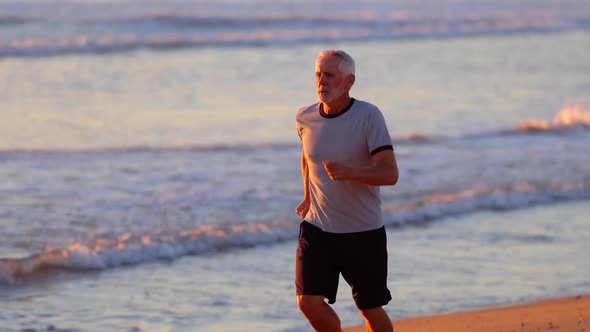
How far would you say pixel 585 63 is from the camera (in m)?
26.0

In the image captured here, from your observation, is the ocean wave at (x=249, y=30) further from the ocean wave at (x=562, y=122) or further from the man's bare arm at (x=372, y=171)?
the man's bare arm at (x=372, y=171)

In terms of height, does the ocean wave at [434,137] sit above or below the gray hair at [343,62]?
below

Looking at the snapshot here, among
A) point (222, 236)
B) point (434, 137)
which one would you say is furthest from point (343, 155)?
point (434, 137)

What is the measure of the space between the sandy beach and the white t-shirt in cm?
176

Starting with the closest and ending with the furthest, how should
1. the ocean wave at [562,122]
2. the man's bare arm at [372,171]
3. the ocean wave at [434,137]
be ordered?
the man's bare arm at [372,171]
the ocean wave at [434,137]
the ocean wave at [562,122]

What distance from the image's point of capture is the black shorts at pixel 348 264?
4957 mm

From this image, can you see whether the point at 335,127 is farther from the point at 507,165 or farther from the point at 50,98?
the point at 50,98

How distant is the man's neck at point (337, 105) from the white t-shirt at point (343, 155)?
24 mm

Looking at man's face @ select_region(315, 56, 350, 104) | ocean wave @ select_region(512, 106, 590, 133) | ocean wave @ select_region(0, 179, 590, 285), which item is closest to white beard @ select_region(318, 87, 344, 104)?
man's face @ select_region(315, 56, 350, 104)

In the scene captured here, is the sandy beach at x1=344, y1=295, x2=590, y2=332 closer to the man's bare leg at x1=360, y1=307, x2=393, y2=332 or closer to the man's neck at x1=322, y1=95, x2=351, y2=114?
the man's bare leg at x1=360, y1=307, x2=393, y2=332

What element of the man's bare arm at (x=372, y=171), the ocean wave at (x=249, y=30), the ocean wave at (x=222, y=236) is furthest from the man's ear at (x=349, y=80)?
the ocean wave at (x=249, y=30)

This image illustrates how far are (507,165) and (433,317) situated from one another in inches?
266

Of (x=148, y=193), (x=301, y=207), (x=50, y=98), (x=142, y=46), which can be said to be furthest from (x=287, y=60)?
(x=301, y=207)

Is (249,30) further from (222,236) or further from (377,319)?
(377,319)
